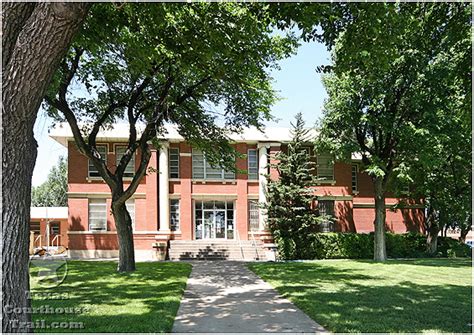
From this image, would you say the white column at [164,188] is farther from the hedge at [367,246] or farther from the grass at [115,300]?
the grass at [115,300]

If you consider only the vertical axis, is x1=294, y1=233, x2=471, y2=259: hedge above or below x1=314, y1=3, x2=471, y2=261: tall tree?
below

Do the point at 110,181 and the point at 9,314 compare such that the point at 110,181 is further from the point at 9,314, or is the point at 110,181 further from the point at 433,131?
the point at 433,131

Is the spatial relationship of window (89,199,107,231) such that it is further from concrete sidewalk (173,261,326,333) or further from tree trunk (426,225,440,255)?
tree trunk (426,225,440,255)

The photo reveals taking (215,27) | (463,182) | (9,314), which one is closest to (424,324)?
(9,314)

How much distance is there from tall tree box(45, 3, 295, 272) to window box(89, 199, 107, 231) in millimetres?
8106

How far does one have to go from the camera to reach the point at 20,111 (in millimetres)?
4051

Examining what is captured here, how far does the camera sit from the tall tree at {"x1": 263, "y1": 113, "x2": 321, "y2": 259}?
25.1m

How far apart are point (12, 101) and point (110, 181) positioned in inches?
465

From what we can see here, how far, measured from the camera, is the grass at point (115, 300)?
7104mm

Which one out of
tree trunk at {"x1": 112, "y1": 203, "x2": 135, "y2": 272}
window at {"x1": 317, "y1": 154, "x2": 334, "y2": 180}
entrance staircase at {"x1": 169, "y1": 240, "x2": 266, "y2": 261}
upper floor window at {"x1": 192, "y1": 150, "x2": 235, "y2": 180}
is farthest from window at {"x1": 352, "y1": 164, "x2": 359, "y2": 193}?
tree trunk at {"x1": 112, "y1": 203, "x2": 135, "y2": 272}

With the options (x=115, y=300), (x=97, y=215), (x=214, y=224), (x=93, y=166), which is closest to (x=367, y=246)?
(x=214, y=224)

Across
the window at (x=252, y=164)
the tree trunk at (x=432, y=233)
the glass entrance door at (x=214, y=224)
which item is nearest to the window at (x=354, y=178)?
the tree trunk at (x=432, y=233)

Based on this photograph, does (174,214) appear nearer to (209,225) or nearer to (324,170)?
(209,225)

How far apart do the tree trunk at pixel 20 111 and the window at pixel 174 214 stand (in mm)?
23169
